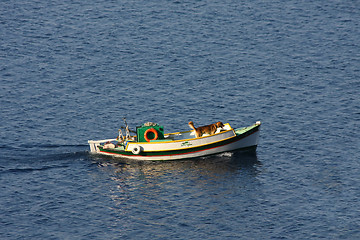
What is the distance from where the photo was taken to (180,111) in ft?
268

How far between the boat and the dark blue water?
0.95m

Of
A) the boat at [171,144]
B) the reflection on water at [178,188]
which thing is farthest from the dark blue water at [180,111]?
the boat at [171,144]

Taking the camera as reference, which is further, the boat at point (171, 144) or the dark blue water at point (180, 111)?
the boat at point (171, 144)

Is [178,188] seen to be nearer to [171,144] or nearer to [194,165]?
[194,165]

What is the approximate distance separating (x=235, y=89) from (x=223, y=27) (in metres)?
24.7

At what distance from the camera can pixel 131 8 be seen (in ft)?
389

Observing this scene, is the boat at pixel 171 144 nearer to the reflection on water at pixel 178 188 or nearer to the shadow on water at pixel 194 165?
the shadow on water at pixel 194 165

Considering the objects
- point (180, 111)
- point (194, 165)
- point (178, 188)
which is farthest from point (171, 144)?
point (180, 111)

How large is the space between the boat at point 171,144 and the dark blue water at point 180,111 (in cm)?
95

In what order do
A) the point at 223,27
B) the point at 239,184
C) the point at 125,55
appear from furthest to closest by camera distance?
1. the point at 223,27
2. the point at 125,55
3. the point at 239,184

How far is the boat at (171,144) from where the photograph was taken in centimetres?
6844

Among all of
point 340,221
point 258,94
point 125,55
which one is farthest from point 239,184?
point 125,55

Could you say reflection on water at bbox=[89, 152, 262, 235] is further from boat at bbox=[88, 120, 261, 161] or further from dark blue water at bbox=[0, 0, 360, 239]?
boat at bbox=[88, 120, 261, 161]

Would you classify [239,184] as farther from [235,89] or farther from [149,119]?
[235,89]
